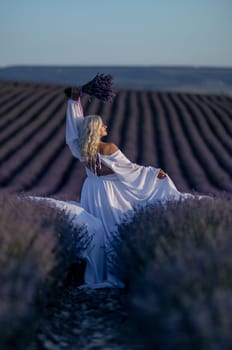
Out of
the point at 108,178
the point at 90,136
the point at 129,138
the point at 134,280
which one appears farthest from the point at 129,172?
the point at 129,138

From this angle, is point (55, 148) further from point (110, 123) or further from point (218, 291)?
point (218, 291)

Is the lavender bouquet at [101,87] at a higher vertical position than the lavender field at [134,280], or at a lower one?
higher

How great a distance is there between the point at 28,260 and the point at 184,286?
82cm

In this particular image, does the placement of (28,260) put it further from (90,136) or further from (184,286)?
(90,136)

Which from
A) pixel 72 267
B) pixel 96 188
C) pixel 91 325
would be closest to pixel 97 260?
pixel 72 267

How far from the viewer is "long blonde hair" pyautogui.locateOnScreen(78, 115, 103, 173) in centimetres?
538

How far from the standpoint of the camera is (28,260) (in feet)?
10.1

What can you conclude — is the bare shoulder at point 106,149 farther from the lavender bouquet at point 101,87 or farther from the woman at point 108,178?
the lavender bouquet at point 101,87

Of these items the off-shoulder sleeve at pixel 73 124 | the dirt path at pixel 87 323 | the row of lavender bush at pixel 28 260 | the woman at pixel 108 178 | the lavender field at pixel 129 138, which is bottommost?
the dirt path at pixel 87 323

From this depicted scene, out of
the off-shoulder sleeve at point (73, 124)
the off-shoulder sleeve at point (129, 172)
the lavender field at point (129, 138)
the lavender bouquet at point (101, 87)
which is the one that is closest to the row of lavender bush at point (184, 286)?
the off-shoulder sleeve at point (129, 172)

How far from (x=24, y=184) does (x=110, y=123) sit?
5.30 m

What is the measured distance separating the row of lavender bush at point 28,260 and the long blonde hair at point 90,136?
85cm

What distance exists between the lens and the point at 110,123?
51.5ft

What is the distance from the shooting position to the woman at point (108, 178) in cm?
543
